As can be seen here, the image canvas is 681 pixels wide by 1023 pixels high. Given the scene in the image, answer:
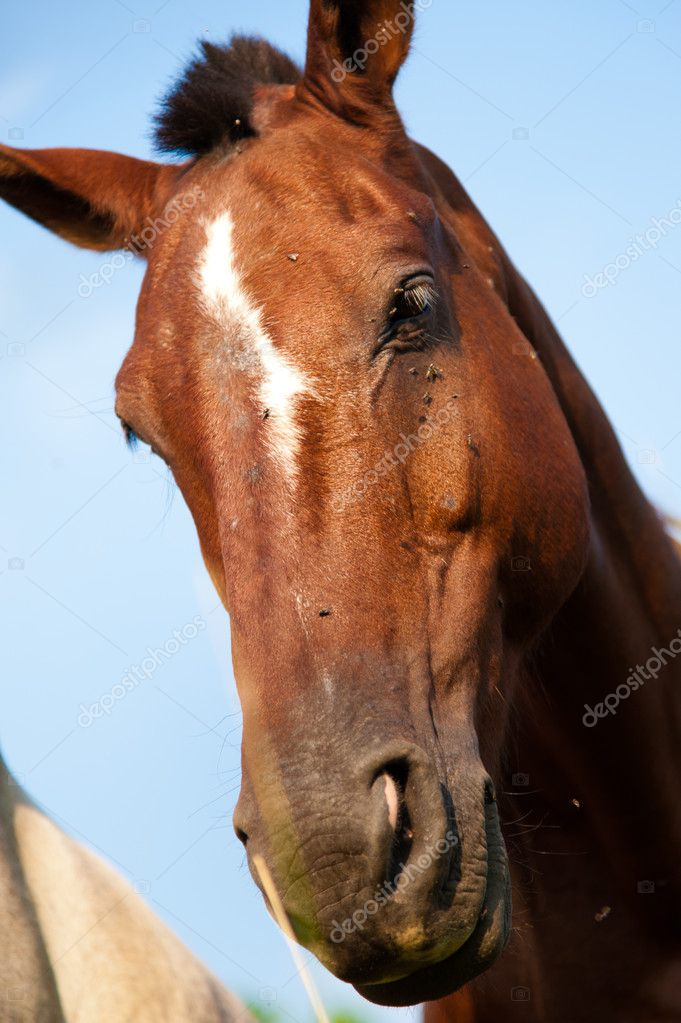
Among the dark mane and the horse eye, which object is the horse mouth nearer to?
the horse eye

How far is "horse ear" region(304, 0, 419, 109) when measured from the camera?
11.4ft

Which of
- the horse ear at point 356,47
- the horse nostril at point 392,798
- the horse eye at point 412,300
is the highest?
the horse ear at point 356,47

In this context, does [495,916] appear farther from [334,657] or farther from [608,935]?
[608,935]

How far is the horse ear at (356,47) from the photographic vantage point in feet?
11.4

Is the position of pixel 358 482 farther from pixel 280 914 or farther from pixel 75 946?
pixel 75 946

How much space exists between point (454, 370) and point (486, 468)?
0.32 m

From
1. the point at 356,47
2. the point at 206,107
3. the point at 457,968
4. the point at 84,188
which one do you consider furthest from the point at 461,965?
the point at 84,188

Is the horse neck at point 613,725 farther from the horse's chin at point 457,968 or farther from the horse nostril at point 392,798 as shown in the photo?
the horse nostril at point 392,798

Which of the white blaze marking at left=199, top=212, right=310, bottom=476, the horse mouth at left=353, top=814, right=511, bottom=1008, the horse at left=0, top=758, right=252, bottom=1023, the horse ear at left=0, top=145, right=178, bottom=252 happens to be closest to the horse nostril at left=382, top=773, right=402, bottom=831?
the horse mouth at left=353, top=814, right=511, bottom=1008

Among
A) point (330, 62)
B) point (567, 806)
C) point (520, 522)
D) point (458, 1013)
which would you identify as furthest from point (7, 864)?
point (330, 62)

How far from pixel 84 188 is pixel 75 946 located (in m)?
3.00

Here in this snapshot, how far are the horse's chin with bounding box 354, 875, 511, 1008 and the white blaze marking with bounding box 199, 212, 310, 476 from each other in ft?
3.93

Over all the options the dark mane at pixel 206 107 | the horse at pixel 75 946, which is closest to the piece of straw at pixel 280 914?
the horse at pixel 75 946

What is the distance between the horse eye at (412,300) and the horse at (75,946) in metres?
2.54
